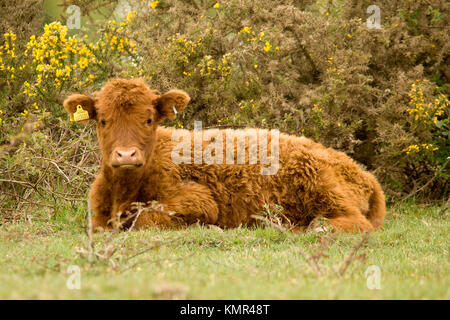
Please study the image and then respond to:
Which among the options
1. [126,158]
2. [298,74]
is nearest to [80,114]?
[126,158]

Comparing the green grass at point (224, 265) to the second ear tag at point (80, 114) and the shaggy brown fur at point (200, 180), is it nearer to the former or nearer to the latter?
the shaggy brown fur at point (200, 180)

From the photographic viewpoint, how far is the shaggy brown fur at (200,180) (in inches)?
255

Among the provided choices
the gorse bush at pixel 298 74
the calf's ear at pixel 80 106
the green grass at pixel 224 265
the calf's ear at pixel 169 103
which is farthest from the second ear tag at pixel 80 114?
the gorse bush at pixel 298 74

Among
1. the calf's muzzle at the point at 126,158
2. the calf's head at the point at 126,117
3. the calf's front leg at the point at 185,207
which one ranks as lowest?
the calf's front leg at the point at 185,207

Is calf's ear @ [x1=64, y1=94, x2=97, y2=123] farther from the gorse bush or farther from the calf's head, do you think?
the gorse bush

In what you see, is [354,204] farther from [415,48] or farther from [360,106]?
[415,48]

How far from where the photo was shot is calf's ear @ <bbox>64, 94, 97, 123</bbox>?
659 centimetres

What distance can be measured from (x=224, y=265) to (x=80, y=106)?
2.94 metres

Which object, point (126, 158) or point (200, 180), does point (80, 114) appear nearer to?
point (126, 158)

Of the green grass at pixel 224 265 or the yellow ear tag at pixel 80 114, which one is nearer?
the green grass at pixel 224 265

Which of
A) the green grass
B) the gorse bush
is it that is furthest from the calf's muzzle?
the gorse bush

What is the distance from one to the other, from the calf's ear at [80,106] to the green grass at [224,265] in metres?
1.24

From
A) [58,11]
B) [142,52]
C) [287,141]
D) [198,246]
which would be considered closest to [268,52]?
[142,52]

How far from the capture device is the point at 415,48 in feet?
32.1
